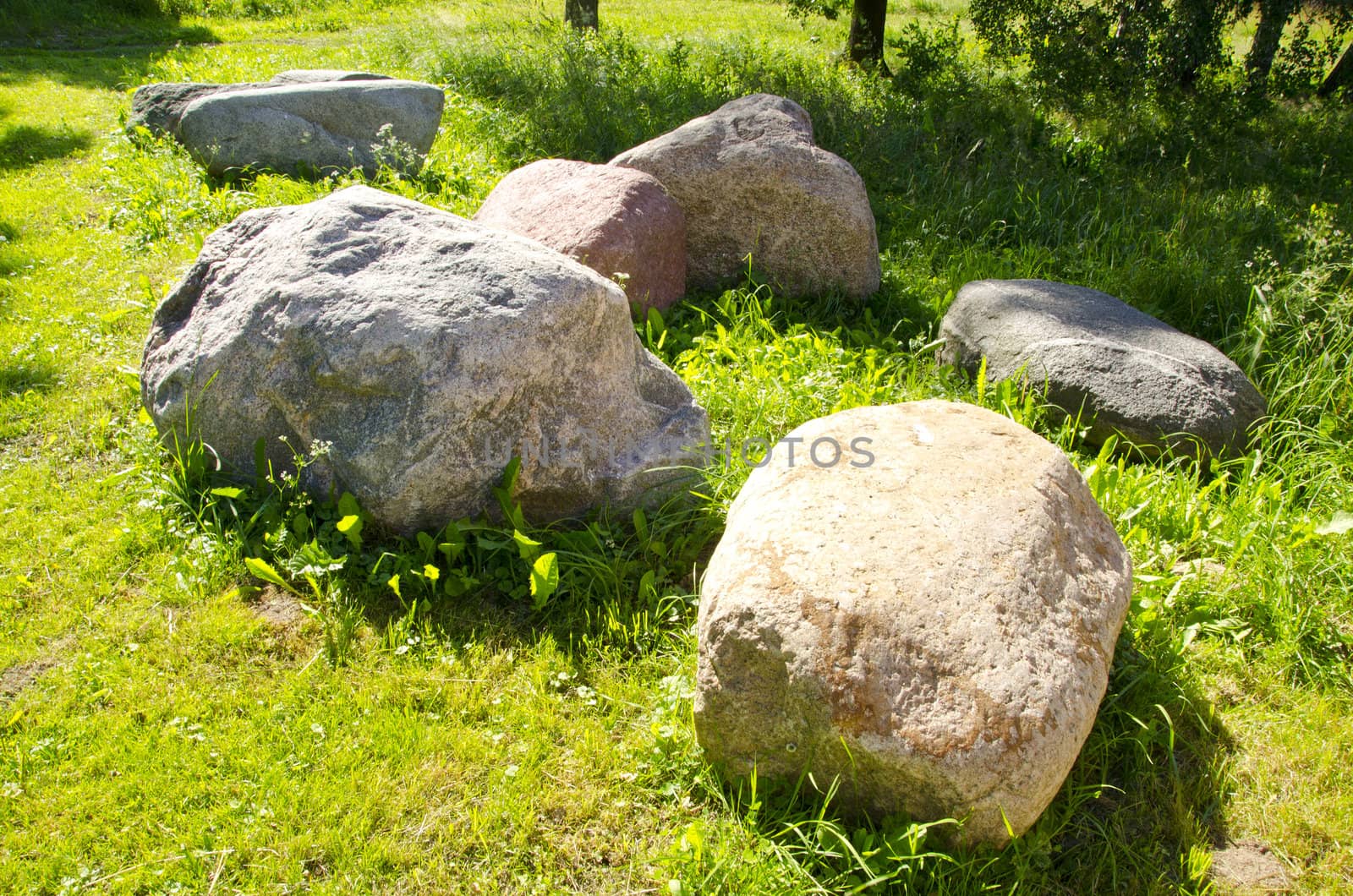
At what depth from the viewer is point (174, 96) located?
766 cm

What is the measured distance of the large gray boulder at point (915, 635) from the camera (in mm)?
2348

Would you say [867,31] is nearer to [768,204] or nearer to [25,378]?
[768,204]

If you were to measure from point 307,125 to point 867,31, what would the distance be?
245 inches

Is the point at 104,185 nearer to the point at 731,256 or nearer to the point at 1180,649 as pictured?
the point at 731,256

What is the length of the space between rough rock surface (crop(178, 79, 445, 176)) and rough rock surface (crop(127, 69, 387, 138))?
0.32 metres

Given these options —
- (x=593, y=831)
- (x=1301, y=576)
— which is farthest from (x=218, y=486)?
(x=1301, y=576)

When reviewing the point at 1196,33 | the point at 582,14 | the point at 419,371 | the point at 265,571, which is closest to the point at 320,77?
the point at 582,14

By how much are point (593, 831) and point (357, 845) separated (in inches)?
24.8

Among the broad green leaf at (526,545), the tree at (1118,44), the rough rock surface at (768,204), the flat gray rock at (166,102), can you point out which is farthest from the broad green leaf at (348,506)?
the tree at (1118,44)

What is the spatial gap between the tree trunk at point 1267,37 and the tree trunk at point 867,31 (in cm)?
343

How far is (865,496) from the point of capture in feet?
9.15

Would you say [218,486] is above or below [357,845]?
above

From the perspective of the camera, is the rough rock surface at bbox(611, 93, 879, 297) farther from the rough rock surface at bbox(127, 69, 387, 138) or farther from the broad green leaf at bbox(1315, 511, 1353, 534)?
the rough rock surface at bbox(127, 69, 387, 138)

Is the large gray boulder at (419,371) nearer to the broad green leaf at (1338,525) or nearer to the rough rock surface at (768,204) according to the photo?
the rough rock surface at (768,204)
